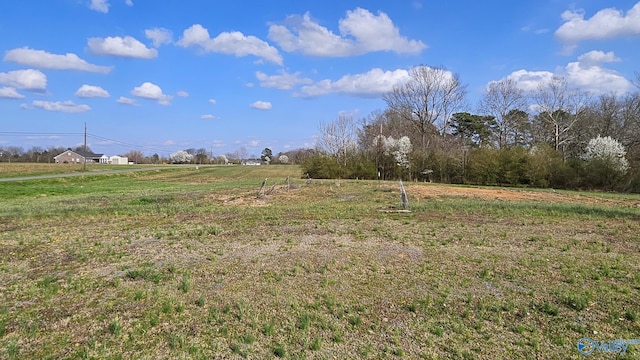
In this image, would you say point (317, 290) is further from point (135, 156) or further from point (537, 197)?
point (135, 156)

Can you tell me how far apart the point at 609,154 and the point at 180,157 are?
108171 mm

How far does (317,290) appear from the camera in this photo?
458cm

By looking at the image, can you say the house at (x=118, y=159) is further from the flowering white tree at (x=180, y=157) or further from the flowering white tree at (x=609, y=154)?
the flowering white tree at (x=609, y=154)

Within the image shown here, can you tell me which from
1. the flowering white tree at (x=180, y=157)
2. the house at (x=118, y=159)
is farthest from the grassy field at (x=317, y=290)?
the house at (x=118, y=159)

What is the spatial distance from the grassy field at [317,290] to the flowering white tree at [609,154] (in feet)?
Result: 64.4

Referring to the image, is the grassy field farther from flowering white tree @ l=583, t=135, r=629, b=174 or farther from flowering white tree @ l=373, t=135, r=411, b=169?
flowering white tree @ l=373, t=135, r=411, b=169

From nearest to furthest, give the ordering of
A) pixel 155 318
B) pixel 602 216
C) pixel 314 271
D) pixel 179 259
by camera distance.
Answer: pixel 155 318 → pixel 314 271 → pixel 179 259 → pixel 602 216

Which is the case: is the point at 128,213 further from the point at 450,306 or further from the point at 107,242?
the point at 450,306

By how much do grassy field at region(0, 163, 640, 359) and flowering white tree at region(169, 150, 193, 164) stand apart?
360ft

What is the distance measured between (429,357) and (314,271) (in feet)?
8.09

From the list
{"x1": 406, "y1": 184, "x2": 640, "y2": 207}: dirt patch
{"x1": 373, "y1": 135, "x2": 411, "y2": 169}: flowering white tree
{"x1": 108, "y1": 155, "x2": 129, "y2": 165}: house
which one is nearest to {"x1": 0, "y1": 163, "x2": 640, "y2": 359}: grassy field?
{"x1": 406, "y1": 184, "x2": 640, "y2": 207}: dirt patch

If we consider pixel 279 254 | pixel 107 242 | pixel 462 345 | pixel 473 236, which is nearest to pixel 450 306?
pixel 462 345

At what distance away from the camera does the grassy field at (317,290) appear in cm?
332

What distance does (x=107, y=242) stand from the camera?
723cm
